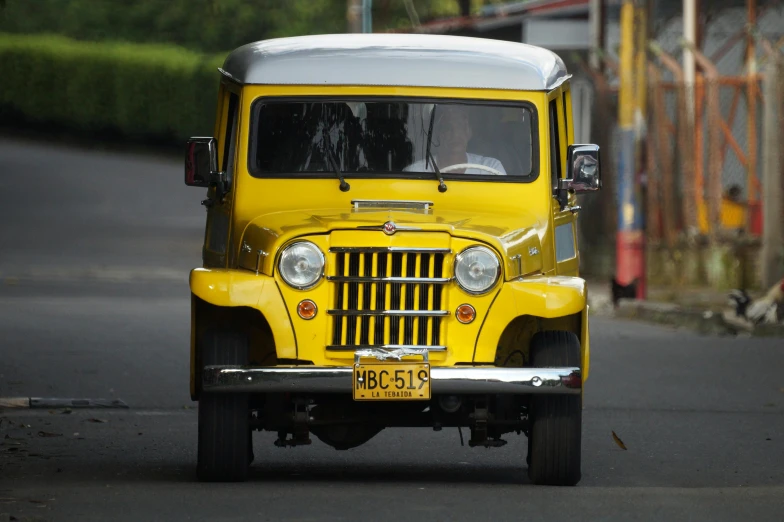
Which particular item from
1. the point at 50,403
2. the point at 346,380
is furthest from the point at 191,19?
the point at 346,380

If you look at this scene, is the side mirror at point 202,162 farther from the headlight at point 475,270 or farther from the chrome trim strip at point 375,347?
the headlight at point 475,270

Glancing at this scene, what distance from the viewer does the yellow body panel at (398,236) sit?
866 centimetres

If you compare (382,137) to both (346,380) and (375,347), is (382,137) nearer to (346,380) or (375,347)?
(375,347)

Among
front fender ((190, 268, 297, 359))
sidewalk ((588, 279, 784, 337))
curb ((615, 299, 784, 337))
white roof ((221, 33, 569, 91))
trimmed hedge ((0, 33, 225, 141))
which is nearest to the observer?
→ front fender ((190, 268, 297, 359))

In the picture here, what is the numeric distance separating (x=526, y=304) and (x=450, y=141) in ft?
4.51

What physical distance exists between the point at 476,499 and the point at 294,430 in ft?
3.20

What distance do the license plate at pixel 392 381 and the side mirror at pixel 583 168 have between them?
69.3 inches

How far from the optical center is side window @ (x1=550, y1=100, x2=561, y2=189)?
9.89 metres

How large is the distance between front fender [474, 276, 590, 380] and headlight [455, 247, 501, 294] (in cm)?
9

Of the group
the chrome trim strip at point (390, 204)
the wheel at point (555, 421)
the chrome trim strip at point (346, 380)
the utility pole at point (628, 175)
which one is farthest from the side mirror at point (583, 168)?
the utility pole at point (628, 175)

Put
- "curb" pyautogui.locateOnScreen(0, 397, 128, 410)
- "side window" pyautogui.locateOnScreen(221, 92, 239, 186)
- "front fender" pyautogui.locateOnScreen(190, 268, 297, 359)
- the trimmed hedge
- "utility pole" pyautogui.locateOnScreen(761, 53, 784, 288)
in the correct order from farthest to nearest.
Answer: the trimmed hedge, "utility pole" pyautogui.locateOnScreen(761, 53, 784, 288), "curb" pyautogui.locateOnScreen(0, 397, 128, 410), "side window" pyautogui.locateOnScreen(221, 92, 239, 186), "front fender" pyautogui.locateOnScreen(190, 268, 297, 359)

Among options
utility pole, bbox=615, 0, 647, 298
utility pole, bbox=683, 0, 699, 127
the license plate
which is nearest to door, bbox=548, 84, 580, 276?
the license plate

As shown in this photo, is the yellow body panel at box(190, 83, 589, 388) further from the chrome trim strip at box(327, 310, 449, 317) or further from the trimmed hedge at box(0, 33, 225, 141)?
the trimmed hedge at box(0, 33, 225, 141)

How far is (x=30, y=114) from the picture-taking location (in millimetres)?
52062
